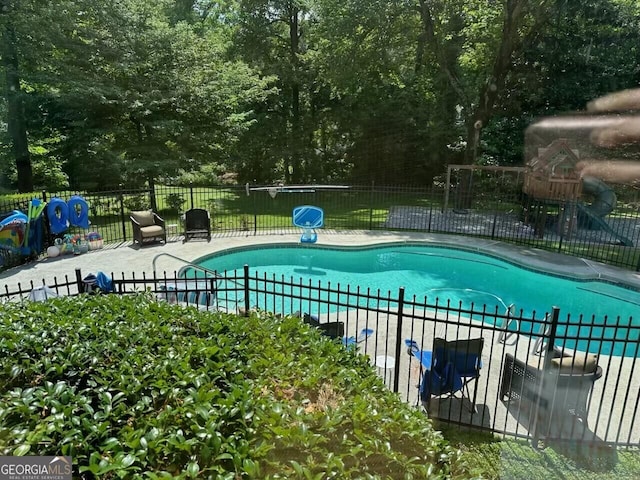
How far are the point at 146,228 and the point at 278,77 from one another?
13408 millimetres

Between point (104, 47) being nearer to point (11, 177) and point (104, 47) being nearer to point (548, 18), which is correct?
point (11, 177)

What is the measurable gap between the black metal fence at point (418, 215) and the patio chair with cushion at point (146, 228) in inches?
18.6

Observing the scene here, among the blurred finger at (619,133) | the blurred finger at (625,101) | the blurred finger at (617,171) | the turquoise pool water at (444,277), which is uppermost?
→ the blurred finger at (625,101)

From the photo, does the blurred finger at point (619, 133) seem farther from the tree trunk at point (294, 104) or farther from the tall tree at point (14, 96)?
the tree trunk at point (294, 104)

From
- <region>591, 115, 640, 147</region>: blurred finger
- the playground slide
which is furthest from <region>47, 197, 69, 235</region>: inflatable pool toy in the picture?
the playground slide

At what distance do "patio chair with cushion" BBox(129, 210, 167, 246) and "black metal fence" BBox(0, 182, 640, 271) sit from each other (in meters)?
0.47

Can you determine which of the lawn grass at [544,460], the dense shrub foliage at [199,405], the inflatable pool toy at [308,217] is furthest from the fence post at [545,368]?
the inflatable pool toy at [308,217]

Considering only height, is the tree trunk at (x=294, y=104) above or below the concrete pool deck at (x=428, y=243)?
above

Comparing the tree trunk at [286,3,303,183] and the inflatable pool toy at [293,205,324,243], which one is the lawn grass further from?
the tree trunk at [286,3,303,183]

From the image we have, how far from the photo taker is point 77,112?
16.3 m

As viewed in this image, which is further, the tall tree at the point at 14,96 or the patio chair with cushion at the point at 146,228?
the tall tree at the point at 14,96

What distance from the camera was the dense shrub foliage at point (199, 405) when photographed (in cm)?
210

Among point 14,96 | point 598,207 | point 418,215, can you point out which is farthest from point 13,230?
point 598,207

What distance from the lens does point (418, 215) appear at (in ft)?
57.8
